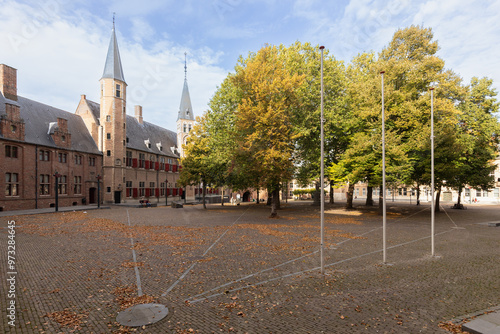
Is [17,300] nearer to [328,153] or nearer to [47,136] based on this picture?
[328,153]

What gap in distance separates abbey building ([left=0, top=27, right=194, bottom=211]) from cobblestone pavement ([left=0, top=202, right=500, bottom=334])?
72.4 ft

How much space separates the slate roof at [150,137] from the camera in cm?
4916

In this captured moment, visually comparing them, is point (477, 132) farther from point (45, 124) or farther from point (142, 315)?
point (45, 124)

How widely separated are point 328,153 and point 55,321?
88.3ft

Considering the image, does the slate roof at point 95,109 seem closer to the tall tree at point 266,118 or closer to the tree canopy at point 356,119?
the tree canopy at point 356,119

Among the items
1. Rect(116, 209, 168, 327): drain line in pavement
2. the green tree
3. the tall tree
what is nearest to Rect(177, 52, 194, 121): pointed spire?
the tall tree

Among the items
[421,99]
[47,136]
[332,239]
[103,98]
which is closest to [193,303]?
[332,239]

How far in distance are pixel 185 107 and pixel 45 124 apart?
30531mm

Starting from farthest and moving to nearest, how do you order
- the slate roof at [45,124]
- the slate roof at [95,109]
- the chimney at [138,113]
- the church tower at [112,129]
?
the chimney at [138,113]
the slate roof at [95,109]
the church tower at [112,129]
the slate roof at [45,124]

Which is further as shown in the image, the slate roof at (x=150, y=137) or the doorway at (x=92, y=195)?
the slate roof at (x=150, y=137)

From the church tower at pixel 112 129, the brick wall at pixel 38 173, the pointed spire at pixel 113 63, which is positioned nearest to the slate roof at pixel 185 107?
the pointed spire at pixel 113 63

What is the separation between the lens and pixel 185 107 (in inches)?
2469

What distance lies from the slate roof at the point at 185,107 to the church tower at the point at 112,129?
18.8m

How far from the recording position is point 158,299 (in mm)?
6996
